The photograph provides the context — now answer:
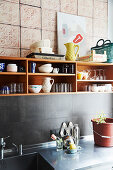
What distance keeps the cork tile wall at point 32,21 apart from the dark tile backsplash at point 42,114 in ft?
1.87

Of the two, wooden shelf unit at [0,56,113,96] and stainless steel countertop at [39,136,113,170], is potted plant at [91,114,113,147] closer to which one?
stainless steel countertop at [39,136,113,170]

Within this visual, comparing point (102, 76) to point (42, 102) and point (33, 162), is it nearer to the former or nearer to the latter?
point (42, 102)

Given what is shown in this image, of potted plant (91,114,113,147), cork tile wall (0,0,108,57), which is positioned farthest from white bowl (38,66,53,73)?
potted plant (91,114,113,147)

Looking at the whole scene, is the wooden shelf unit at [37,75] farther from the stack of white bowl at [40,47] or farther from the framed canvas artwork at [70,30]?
the framed canvas artwork at [70,30]

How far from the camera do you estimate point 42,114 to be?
212 centimetres

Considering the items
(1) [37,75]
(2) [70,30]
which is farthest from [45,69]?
(2) [70,30]

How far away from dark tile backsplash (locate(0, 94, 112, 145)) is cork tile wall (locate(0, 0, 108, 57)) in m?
0.57

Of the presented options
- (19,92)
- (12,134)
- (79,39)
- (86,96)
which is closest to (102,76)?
(86,96)

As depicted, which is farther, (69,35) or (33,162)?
(69,35)

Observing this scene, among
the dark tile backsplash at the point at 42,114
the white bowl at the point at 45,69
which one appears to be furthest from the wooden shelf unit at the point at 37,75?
the dark tile backsplash at the point at 42,114

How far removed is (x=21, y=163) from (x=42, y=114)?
560mm

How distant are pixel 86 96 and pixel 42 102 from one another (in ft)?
2.02

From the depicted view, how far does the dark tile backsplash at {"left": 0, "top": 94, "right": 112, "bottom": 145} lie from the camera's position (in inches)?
76.8

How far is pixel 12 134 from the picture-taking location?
6.44 feet
